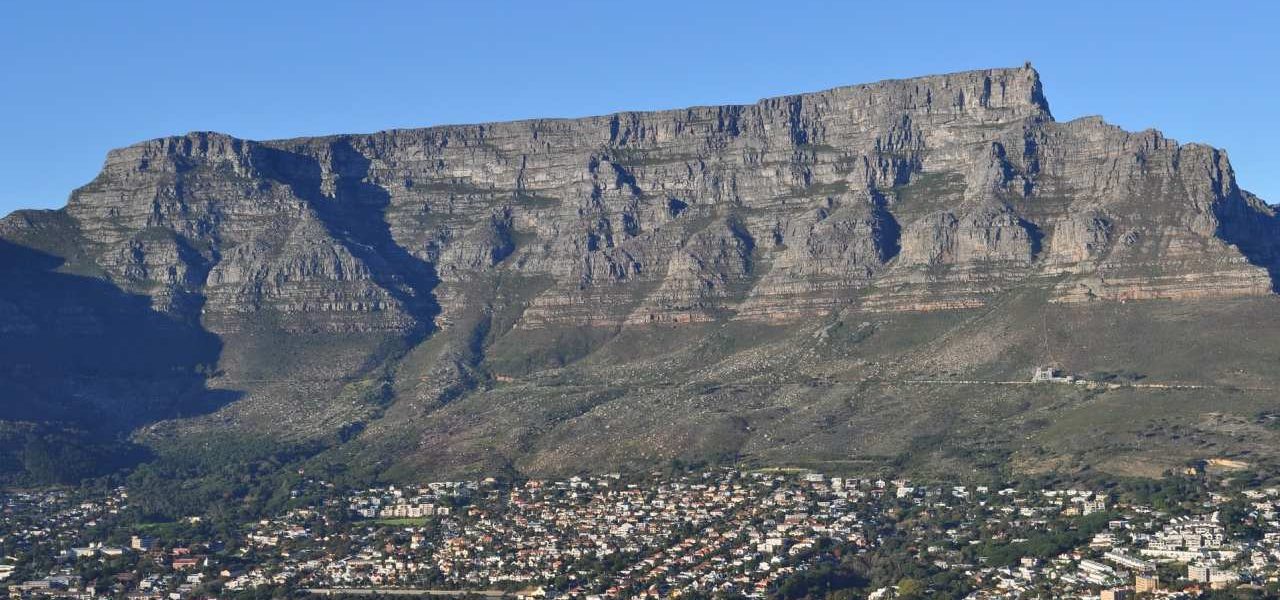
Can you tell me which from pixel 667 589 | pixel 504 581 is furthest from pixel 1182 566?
pixel 504 581

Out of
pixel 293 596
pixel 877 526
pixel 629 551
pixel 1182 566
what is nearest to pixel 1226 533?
pixel 1182 566

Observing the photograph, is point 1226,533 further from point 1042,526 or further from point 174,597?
point 174,597

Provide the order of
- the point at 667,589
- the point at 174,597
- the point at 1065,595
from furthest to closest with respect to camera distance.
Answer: the point at 174,597, the point at 667,589, the point at 1065,595

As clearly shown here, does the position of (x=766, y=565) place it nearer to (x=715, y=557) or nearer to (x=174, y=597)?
(x=715, y=557)

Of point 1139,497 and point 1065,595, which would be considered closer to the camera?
point 1065,595

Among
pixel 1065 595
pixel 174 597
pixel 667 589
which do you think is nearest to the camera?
pixel 1065 595

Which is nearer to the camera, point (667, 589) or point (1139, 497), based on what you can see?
point (667, 589)

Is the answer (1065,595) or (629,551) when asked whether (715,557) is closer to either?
(629,551)

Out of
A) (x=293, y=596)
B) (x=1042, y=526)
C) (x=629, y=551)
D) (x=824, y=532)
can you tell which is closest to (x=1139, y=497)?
(x=1042, y=526)
